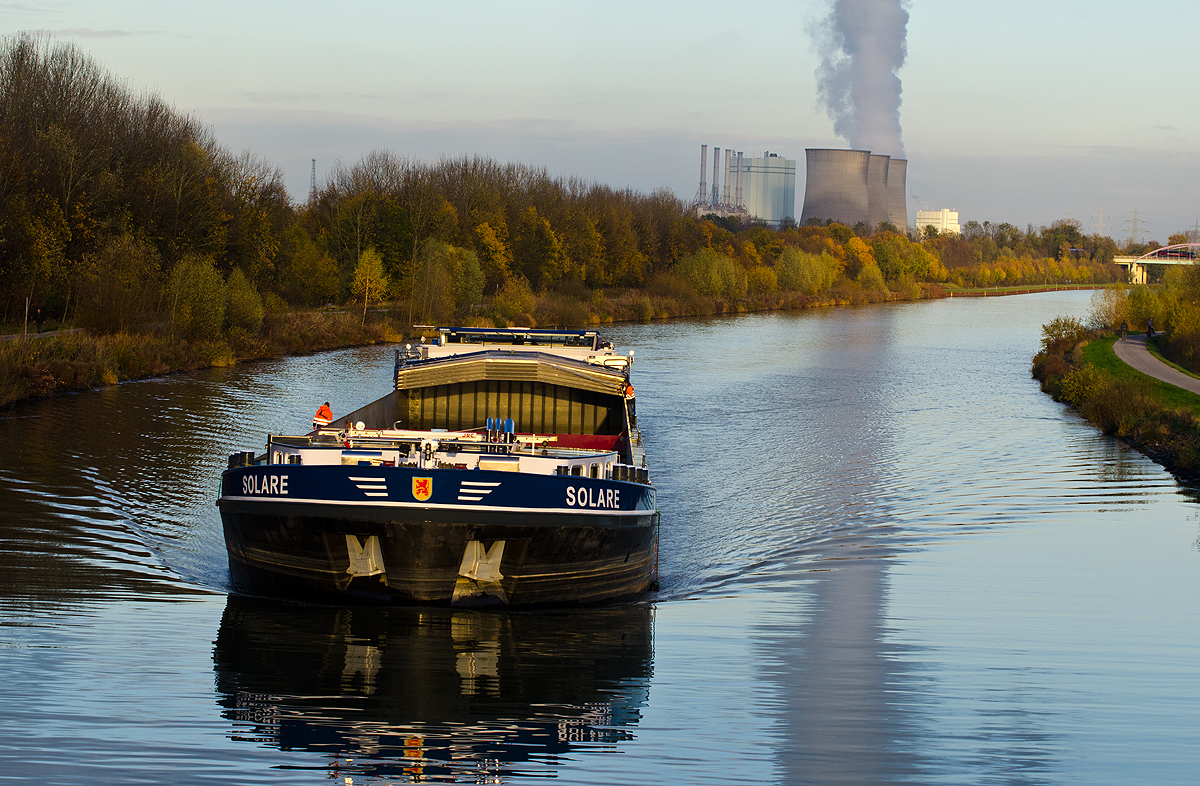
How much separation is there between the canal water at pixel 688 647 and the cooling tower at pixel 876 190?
124 meters

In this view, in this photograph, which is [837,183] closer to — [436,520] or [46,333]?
[46,333]

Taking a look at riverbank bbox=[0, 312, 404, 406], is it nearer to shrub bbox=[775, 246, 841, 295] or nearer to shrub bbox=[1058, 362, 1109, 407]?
shrub bbox=[1058, 362, 1109, 407]

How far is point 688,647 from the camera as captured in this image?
11.3 m

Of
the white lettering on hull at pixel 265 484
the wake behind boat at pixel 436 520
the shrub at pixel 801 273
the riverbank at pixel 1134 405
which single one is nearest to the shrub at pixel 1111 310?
the riverbank at pixel 1134 405

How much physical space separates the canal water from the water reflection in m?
0.03

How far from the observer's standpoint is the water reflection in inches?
329

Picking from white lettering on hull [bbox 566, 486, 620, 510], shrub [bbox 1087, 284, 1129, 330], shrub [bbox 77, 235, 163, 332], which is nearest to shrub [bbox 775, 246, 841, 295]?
shrub [bbox 1087, 284, 1129, 330]

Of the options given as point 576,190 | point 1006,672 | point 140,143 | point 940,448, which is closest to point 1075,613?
point 1006,672

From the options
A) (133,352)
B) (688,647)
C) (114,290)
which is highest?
(114,290)

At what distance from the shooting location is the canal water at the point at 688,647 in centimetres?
822

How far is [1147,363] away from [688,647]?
117 feet

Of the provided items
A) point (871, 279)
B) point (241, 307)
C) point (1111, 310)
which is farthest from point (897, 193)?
point (241, 307)

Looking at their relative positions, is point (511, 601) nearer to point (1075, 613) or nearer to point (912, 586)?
point (912, 586)

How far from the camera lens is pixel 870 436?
28.1 meters
